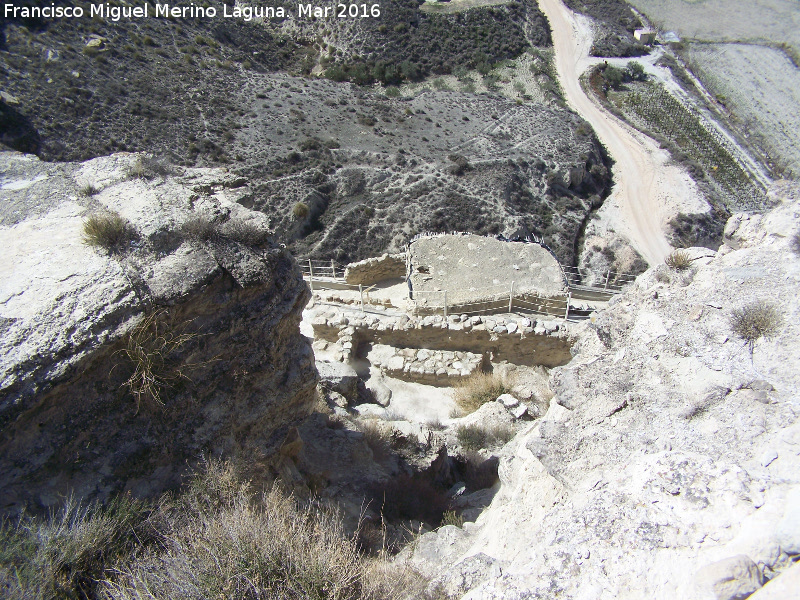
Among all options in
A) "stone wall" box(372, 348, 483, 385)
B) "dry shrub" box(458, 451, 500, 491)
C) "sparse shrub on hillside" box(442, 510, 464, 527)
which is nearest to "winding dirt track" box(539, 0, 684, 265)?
"stone wall" box(372, 348, 483, 385)

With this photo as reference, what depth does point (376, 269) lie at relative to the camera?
13.6m

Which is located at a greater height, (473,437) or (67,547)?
(67,547)

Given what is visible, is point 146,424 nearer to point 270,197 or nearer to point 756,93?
point 270,197

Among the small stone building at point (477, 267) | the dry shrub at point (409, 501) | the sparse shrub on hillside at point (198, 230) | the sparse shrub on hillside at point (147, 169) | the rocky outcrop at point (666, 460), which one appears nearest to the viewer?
the rocky outcrop at point (666, 460)

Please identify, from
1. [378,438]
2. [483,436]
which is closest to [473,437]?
[483,436]

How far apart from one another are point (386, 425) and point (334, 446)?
104 centimetres

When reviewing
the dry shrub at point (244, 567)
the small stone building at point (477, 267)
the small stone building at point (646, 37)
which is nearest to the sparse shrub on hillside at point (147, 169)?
the dry shrub at point (244, 567)

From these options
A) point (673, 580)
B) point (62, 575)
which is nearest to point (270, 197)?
point (62, 575)

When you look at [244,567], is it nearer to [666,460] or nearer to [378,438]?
[666,460]

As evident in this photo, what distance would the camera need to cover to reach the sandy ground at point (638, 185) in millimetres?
22375

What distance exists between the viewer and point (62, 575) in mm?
3258

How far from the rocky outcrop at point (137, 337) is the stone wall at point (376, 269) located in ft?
26.1

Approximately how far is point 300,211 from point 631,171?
18.6 meters

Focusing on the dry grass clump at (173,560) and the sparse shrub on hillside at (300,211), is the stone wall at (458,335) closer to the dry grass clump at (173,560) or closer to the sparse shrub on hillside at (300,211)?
the dry grass clump at (173,560)
